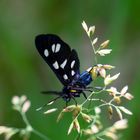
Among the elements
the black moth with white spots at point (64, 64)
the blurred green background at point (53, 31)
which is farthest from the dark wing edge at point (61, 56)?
the blurred green background at point (53, 31)

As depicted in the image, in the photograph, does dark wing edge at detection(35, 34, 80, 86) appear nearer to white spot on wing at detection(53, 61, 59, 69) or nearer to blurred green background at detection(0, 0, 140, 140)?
white spot on wing at detection(53, 61, 59, 69)

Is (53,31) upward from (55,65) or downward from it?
upward

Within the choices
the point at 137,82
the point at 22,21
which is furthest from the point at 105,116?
the point at 22,21

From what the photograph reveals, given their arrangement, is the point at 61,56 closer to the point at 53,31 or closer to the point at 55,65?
the point at 55,65

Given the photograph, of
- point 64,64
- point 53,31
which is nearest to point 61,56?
point 64,64

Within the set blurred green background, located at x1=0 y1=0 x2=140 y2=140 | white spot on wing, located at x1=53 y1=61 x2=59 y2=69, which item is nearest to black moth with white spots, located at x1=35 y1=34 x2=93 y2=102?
white spot on wing, located at x1=53 y1=61 x2=59 y2=69

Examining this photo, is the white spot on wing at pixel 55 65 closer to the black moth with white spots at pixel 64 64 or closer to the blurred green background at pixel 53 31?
the black moth with white spots at pixel 64 64
